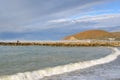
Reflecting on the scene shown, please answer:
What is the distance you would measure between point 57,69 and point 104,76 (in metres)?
5.01

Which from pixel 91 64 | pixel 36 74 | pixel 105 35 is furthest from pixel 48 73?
pixel 105 35

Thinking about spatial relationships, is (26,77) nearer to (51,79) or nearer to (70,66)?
(51,79)

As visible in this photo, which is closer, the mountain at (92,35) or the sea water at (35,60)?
the sea water at (35,60)

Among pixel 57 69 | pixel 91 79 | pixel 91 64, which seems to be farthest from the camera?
pixel 91 64

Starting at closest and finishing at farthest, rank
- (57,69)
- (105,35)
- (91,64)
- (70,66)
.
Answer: (57,69) < (70,66) < (91,64) < (105,35)

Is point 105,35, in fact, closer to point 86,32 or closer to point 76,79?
point 86,32

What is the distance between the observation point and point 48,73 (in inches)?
893

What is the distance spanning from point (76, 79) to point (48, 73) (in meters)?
3.75

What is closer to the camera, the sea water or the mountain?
the sea water

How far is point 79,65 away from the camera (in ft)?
91.2

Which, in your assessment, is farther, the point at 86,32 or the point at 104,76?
the point at 86,32

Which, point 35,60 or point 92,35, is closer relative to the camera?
point 35,60

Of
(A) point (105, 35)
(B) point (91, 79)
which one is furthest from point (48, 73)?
(A) point (105, 35)

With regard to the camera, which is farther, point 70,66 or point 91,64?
point 91,64
